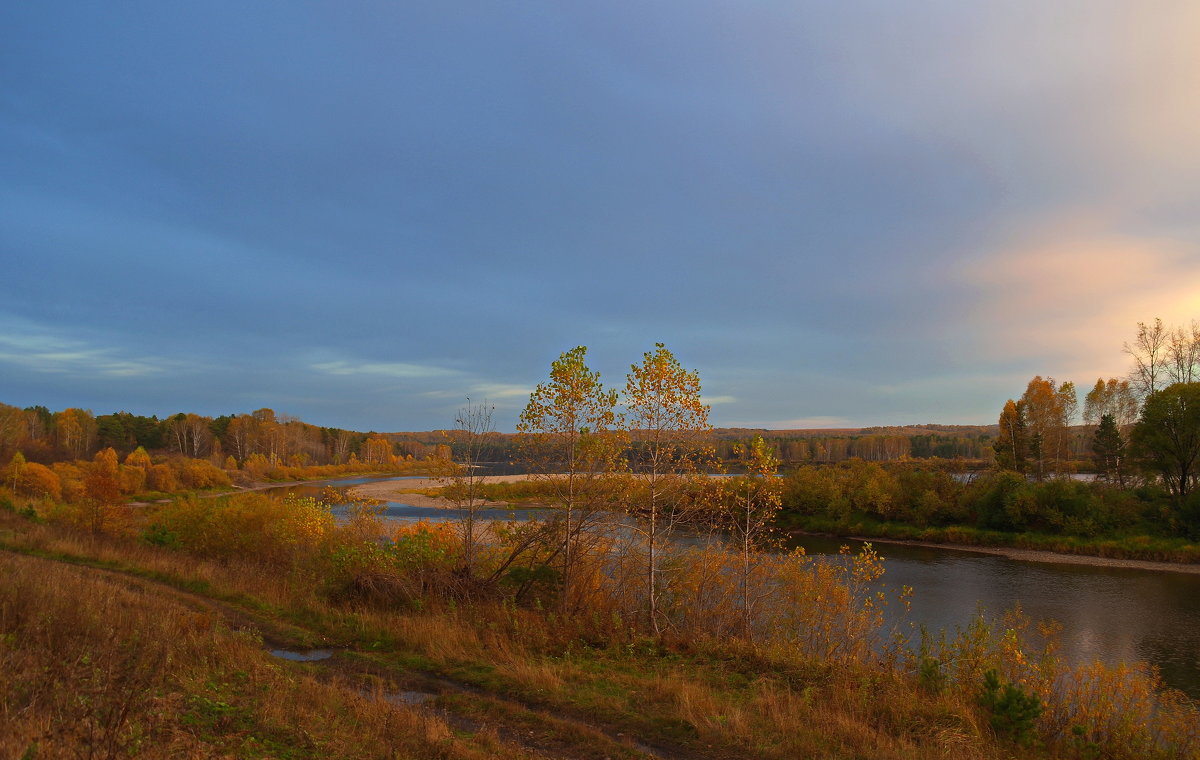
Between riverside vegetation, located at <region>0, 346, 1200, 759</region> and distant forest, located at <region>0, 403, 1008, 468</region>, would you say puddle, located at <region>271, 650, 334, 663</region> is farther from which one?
distant forest, located at <region>0, 403, 1008, 468</region>

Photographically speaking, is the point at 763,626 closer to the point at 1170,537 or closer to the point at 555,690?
the point at 555,690

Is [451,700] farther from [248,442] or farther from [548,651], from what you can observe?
[248,442]

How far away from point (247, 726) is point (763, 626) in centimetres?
1084

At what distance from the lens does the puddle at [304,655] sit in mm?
9258

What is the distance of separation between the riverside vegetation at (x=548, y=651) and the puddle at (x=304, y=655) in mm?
216

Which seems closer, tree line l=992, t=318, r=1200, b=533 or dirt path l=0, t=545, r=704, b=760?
dirt path l=0, t=545, r=704, b=760

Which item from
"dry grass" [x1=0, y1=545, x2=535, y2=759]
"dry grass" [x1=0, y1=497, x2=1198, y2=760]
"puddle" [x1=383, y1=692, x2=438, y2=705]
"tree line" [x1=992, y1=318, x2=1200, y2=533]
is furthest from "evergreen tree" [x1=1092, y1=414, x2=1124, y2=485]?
"dry grass" [x1=0, y1=545, x2=535, y2=759]

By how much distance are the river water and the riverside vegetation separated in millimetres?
2402

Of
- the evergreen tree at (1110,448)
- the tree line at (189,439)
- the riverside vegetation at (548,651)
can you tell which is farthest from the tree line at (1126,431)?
the tree line at (189,439)

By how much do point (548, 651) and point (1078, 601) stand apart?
29.0 m

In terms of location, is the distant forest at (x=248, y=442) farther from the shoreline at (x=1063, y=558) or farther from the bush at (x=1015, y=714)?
the bush at (x=1015, y=714)

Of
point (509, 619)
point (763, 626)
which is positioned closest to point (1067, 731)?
point (763, 626)

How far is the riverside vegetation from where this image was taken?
5.62 m

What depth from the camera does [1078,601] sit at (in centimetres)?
2833
